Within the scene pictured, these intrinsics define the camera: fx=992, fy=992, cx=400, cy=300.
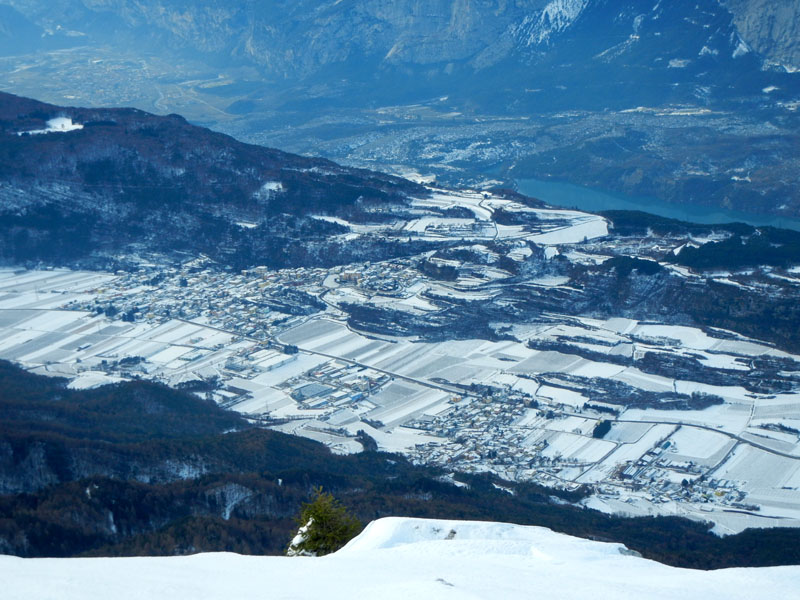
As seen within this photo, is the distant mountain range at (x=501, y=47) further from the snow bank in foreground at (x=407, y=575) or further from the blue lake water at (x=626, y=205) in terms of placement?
the snow bank in foreground at (x=407, y=575)

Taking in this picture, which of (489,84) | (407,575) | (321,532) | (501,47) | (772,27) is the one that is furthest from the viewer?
(501,47)

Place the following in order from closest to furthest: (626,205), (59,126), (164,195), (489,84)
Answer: (164,195)
(59,126)
(626,205)
(489,84)

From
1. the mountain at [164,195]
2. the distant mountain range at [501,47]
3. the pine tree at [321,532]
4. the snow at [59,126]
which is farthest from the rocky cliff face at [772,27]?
the pine tree at [321,532]

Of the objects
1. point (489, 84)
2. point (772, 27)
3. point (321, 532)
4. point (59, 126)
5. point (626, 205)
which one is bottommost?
point (626, 205)

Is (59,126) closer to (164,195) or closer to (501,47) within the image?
(164,195)

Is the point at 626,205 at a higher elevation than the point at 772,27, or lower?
lower

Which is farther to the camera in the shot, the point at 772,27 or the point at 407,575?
the point at 772,27

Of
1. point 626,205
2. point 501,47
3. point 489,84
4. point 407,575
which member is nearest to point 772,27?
point 489,84

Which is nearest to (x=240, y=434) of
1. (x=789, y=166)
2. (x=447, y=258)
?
(x=447, y=258)
